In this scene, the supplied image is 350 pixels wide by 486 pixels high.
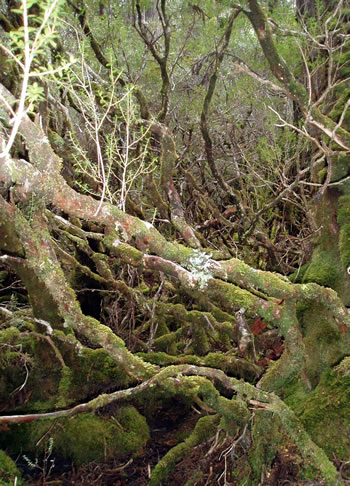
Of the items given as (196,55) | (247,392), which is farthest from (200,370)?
(196,55)

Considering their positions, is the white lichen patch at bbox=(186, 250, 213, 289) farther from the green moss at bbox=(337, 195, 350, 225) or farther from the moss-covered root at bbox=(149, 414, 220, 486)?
the moss-covered root at bbox=(149, 414, 220, 486)

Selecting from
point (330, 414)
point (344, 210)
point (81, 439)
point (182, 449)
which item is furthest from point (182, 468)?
point (344, 210)

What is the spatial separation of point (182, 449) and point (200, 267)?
188 cm

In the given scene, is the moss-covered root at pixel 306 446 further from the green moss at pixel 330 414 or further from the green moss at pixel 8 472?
the green moss at pixel 8 472

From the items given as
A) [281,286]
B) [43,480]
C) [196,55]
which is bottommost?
[43,480]

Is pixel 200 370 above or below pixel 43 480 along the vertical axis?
above

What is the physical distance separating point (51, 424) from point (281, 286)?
8.57 ft

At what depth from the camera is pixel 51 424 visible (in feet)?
12.2

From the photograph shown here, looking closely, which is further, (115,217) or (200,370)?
(200,370)

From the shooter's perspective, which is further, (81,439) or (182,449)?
(81,439)

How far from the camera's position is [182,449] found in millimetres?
3426

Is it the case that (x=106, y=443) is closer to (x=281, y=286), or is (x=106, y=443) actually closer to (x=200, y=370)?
(x=200, y=370)

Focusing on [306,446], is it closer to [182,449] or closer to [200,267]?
[182,449]

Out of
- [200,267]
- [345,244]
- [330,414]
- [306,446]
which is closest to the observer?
[200,267]
